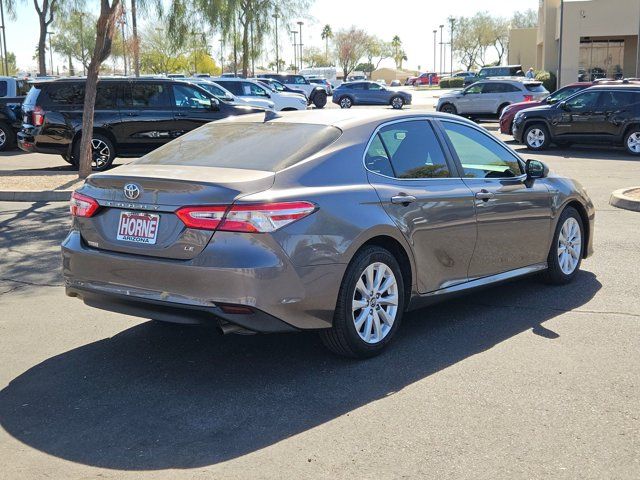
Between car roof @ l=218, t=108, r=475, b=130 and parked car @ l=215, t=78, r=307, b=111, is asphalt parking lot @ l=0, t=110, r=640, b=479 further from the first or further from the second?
parked car @ l=215, t=78, r=307, b=111

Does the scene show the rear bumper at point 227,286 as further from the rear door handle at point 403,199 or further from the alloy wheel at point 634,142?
the alloy wheel at point 634,142

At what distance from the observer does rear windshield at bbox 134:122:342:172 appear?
17.3ft

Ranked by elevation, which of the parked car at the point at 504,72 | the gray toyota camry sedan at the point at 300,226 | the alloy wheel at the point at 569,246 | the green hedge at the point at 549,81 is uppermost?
the parked car at the point at 504,72

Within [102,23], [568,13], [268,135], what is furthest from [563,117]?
[568,13]

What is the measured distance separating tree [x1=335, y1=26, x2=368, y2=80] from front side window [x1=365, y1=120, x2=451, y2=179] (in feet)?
318

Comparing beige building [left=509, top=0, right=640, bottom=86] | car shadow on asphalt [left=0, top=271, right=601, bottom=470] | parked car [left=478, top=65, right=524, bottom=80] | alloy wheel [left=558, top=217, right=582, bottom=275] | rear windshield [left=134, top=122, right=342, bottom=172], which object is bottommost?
car shadow on asphalt [left=0, top=271, right=601, bottom=470]

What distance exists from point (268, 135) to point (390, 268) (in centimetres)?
127

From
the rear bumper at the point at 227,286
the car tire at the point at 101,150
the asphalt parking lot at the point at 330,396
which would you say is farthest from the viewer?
the car tire at the point at 101,150

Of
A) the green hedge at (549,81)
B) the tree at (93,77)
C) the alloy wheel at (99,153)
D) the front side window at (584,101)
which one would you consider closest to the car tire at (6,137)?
the alloy wheel at (99,153)

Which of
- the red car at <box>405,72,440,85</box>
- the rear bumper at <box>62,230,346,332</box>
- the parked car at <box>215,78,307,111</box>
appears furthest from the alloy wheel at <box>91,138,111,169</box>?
the red car at <box>405,72,440,85</box>

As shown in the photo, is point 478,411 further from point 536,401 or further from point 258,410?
point 258,410

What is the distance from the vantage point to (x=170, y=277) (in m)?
4.81

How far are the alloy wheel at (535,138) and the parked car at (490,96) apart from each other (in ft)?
32.4

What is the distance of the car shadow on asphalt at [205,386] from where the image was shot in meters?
4.16
